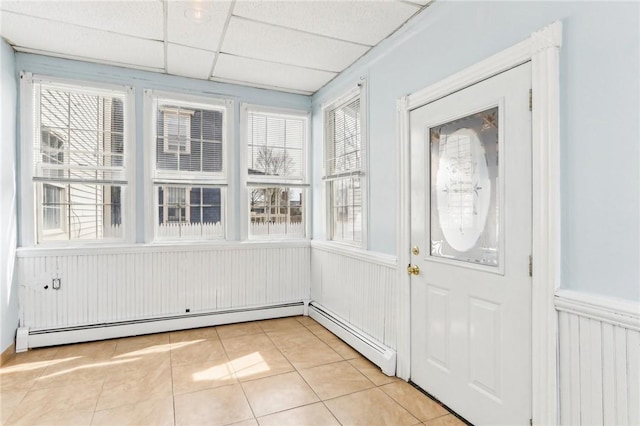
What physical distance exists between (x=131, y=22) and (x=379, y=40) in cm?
200

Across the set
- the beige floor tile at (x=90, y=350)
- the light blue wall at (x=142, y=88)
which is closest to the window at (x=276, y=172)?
the light blue wall at (x=142, y=88)

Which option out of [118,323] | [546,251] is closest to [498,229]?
[546,251]

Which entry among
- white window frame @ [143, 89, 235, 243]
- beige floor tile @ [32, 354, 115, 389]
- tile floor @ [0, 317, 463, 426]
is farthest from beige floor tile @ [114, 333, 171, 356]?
white window frame @ [143, 89, 235, 243]

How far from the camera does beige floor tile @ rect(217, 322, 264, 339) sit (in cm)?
376

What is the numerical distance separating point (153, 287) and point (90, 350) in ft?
2.54

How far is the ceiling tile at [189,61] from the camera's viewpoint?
3.24m

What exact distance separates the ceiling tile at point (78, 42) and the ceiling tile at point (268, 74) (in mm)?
624

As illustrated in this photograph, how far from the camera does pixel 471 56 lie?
86.4 inches

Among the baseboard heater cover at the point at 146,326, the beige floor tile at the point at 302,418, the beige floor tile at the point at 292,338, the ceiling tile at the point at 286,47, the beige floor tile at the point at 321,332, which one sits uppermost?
the ceiling tile at the point at 286,47

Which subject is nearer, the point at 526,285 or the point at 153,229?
the point at 526,285

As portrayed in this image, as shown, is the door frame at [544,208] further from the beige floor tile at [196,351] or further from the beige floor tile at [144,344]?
the beige floor tile at [144,344]

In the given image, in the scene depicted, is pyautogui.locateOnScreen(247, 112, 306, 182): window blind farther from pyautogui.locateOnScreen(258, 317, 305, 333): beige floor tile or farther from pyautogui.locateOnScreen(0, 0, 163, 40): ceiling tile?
pyautogui.locateOnScreen(258, 317, 305, 333): beige floor tile

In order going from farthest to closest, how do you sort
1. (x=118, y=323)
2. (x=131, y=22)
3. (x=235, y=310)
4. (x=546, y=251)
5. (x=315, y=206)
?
(x=315, y=206)
(x=235, y=310)
(x=118, y=323)
(x=131, y=22)
(x=546, y=251)

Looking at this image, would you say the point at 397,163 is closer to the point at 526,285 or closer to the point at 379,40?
the point at 379,40
